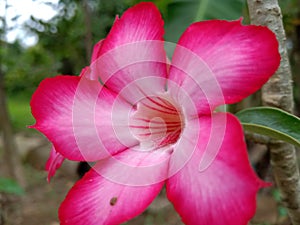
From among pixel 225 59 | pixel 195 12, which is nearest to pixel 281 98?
pixel 225 59

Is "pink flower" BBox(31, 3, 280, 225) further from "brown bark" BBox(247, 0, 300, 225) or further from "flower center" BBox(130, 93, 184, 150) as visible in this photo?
"brown bark" BBox(247, 0, 300, 225)

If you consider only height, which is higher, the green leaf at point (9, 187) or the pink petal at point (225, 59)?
the pink petal at point (225, 59)

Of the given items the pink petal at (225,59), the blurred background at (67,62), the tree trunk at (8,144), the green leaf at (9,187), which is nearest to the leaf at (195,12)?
the blurred background at (67,62)

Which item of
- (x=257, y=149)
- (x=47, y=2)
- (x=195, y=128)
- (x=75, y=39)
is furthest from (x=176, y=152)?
(x=257, y=149)

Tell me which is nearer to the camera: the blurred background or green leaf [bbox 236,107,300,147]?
green leaf [bbox 236,107,300,147]

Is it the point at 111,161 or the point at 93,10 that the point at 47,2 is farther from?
the point at 111,161

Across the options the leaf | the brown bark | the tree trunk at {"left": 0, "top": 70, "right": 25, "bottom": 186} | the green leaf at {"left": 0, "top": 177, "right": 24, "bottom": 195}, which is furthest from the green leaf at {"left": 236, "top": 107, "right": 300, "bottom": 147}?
the tree trunk at {"left": 0, "top": 70, "right": 25, "bottom": 186}

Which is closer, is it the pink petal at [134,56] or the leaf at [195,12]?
the pink petal at [134,56]

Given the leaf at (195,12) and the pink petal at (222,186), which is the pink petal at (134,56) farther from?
the leaf at (195,12)
